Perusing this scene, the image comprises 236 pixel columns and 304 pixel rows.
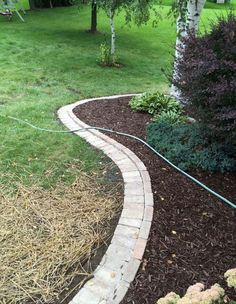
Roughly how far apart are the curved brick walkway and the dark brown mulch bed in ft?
0.19

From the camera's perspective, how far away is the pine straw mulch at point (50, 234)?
7.48ft

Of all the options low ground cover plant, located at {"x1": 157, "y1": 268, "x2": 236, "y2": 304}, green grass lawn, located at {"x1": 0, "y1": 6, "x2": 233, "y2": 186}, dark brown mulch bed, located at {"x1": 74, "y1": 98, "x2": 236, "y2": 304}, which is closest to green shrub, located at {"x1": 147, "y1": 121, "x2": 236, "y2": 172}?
dark brown mulch bed, located at {"x1": 74, "y1": 98, "x2": 236, "y2": 304}

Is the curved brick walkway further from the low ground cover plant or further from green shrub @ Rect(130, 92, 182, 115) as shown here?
green shrub @ Rect(130, 92, 182, 115)

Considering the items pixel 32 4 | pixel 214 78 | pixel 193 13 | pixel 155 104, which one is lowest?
pixel 155 104

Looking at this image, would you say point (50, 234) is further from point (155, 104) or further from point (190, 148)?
point (155, 104)

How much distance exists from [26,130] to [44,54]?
18.7ft

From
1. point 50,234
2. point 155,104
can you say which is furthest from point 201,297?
point 155,104

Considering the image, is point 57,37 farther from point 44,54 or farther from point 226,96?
point 226,96

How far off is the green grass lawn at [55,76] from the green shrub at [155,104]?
861 millimetres

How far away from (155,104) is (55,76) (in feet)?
10.6

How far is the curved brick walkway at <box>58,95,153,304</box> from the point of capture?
219 cm

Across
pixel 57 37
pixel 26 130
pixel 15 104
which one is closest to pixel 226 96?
pixel 26 130

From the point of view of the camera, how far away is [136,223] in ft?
9.02

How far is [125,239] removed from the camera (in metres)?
2.59
